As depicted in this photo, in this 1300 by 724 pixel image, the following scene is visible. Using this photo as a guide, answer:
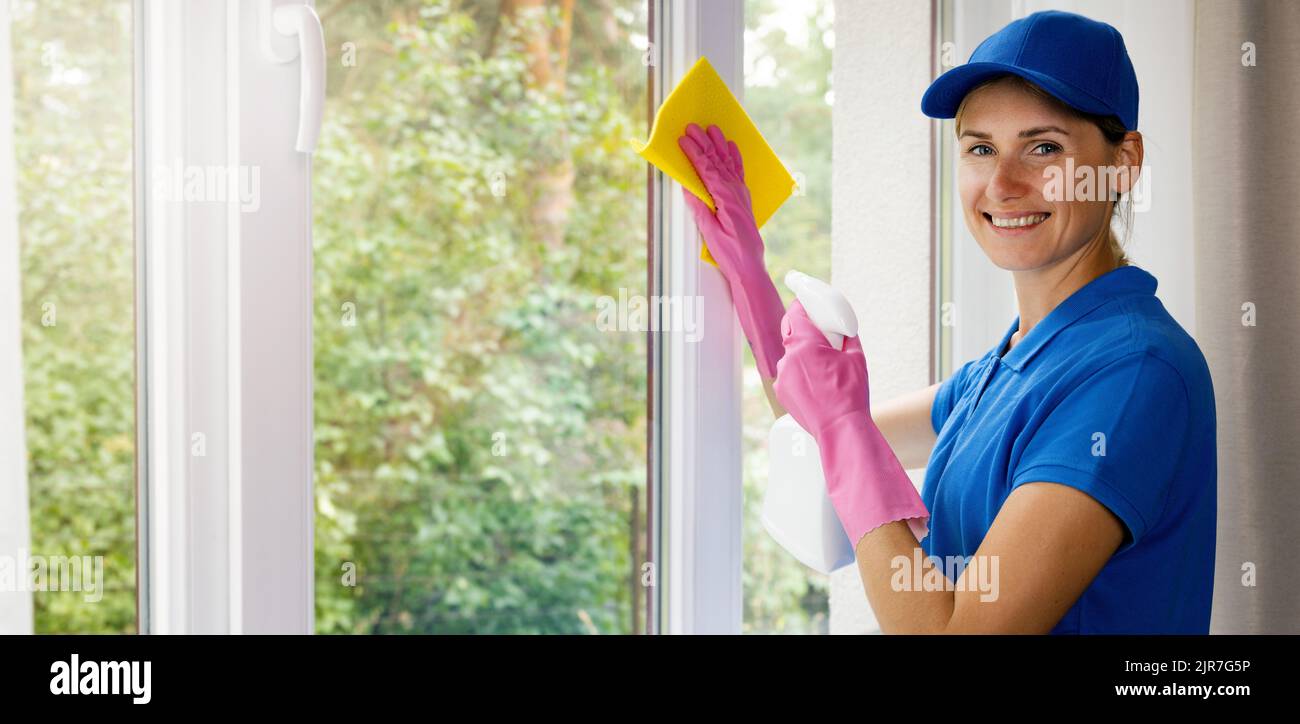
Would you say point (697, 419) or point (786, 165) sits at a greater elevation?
→ point (786, 165)

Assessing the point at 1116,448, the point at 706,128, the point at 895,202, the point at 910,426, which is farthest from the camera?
the point at 895,202

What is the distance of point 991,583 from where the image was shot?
2.65 ft

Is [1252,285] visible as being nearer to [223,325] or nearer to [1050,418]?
[1050,418]

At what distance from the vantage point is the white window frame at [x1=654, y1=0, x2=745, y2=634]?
107 centimetres

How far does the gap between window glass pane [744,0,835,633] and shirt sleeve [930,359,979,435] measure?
8.1 inches

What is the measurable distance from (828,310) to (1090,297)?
26cm

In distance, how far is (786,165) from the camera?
1152mm

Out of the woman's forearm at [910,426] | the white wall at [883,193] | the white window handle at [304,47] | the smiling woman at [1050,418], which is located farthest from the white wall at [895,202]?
the white window handle at [304,47]

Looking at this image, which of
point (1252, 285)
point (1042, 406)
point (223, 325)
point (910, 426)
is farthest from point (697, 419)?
point (1252, 285)

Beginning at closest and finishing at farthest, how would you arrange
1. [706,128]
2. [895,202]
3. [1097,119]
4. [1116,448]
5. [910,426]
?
[1116,448] → [1097,119] → [706,128] → [910,426] → [895,202]

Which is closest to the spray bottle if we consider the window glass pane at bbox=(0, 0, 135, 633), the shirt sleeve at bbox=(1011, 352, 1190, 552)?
the shirt sleeve at bbox=(1011, 352, 1190, 552)

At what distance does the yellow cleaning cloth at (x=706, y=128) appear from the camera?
100 centimetres
